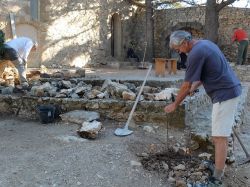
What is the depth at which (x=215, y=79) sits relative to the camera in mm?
3617

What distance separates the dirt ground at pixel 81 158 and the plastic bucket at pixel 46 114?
16 centimetres

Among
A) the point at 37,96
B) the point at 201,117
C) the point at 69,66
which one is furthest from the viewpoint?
the point at 69,66

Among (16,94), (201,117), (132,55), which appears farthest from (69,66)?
(201,117)

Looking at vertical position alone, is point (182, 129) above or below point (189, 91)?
below

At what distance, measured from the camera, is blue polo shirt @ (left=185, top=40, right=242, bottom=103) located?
3553 mm

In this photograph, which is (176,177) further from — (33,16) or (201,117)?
(33,16)

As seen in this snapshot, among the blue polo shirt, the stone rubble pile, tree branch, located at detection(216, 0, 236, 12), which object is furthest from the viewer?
tree branch, located at detection(216, 0, 236, 12)

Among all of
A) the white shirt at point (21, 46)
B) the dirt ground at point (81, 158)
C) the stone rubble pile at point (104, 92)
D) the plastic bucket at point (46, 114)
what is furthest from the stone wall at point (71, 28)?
the dirt ground at point (81, 158)

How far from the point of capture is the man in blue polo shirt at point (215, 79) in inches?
140

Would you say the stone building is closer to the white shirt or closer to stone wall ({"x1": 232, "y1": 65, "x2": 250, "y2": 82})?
stone wall ({"x1": 232, "y1": 65, "x2": 250, "y2": 82})

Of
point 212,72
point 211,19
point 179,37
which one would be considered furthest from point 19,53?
point 211,19

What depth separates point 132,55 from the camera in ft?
59.3

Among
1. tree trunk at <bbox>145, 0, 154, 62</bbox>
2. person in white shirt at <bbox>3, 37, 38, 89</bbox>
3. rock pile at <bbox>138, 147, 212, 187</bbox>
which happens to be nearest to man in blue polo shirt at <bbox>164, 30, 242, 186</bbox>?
rock pile at <bbox>138, 147, 212, 187</bbox>

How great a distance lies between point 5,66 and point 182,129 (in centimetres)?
421
